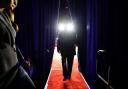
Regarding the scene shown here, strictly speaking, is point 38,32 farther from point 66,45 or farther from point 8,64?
point 8,64

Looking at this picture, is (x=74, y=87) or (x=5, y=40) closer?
(x=5, y=40)

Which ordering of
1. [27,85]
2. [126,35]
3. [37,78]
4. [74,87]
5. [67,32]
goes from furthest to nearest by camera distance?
[37,78]
[67,32]
[74,87]
[126,35]
[27,85]

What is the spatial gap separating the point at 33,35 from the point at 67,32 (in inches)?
40.5

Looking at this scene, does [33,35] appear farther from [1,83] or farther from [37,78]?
[1,83]

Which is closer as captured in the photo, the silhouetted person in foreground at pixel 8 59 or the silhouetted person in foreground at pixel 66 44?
the silhouetted person in foreground at pixel 8 59

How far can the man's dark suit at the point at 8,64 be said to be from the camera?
2.04m

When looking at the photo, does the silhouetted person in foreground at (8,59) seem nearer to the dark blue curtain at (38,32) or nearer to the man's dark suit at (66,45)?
the dark blue curtain at (38,32)

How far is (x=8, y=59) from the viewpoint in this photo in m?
2.09

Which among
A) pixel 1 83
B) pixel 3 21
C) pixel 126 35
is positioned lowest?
pixel 1 83

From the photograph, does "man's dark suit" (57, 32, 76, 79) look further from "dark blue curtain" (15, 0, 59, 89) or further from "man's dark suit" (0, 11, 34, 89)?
"man's dark suit" (0, 11, 34, 89)

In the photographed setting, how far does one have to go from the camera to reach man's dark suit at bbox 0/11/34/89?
204cm

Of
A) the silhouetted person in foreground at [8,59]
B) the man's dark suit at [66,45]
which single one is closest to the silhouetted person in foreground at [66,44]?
the man's dark suit at [66,45]

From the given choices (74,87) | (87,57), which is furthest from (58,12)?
(74,87)

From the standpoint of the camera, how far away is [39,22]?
622 centimetres
